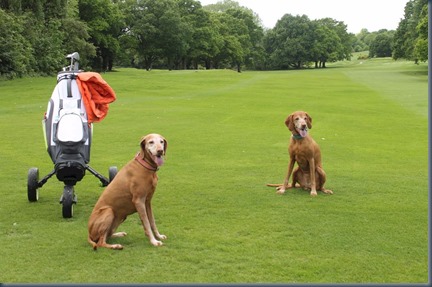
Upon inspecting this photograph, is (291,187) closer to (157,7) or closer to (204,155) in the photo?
(204,155)

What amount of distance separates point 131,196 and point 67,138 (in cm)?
173

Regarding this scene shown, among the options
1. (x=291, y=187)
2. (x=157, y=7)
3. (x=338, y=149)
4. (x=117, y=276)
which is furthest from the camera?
(x=157, y=7)

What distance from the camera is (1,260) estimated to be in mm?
5480

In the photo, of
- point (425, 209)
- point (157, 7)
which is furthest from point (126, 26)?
point (425, 209)

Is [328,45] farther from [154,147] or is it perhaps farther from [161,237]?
[154,147]

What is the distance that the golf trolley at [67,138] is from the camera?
698cm

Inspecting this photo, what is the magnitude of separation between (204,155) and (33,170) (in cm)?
501

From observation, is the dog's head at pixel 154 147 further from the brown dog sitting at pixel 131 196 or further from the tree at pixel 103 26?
the tree at pixel 103 26

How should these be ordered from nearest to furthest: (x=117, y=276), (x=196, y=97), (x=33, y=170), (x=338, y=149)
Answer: (x=117, y=276) → (x=33, y=170) → (x=338, y=149) → (x=196, y=97)

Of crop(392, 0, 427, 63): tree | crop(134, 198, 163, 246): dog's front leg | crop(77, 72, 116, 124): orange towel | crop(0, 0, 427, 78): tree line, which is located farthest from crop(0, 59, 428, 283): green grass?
crop(392, 0, 427, 63): tree

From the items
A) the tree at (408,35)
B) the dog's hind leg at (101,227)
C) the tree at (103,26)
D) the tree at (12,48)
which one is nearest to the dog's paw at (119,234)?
the dog's hind leg at (101,227)

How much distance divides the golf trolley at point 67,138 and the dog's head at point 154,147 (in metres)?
1.60

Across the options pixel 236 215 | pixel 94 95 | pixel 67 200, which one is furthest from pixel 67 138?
pixel 236 215

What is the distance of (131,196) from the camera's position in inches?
232
